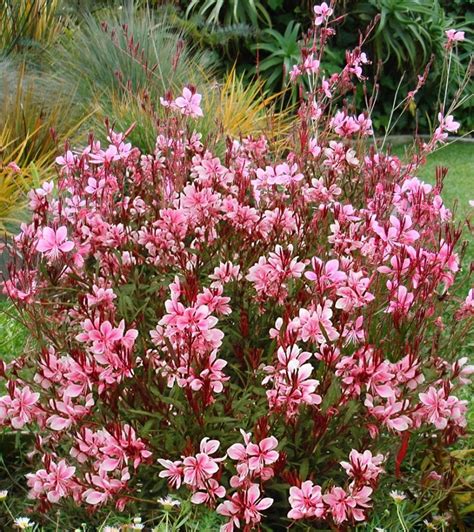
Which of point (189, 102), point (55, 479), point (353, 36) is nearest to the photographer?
point (55, 479)

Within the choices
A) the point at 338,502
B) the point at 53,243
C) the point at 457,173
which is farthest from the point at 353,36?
the point at 338,502

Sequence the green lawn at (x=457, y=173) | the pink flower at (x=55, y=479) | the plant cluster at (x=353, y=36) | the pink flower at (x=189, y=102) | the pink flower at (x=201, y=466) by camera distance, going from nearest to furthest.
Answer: the pink flower at (x=201, y=466), the pink flower at (x=55, y=479), the pink flower at (x=189, y=102), the green lawn at (x=457, y=173), the plant cluster at (x=353, y=36)

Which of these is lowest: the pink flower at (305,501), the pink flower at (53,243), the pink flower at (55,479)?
the pink flower at (55,479)

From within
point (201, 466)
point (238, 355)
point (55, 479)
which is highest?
point (201, 466)

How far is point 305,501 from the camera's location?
1989 millimetres

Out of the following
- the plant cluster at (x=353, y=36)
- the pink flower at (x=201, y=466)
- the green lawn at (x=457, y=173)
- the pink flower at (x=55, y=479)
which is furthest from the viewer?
the plant cluster at (x=353, y=36)

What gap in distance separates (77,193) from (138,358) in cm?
72

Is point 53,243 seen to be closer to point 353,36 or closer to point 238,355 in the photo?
point 238,355

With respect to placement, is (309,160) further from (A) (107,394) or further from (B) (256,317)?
(A) (107,394)

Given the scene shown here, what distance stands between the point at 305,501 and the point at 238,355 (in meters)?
0.53

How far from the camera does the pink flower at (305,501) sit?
1.98m

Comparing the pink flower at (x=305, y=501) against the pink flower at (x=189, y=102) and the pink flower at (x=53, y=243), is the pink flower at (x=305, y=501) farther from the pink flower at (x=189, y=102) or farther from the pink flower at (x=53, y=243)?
the pink flower at (x=189, y=102)

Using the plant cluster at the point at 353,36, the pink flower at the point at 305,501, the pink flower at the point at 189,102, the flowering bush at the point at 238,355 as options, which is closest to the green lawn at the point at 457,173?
the plant cluster at the point at 353,36

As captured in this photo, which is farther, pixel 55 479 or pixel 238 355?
pixel 238 355
